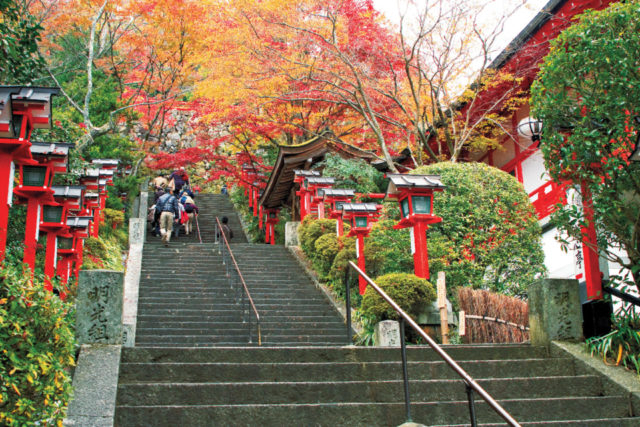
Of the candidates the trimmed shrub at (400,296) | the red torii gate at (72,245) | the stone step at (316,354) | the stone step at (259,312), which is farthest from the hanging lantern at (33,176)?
the trimmed shrub at (400,296)

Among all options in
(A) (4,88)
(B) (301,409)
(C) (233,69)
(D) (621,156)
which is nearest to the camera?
(B) (301,409)

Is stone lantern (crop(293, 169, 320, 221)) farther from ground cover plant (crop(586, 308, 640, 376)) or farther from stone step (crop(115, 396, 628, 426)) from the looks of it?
stone step (crop(115, 396, 628, 426))

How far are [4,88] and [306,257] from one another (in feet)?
36.9

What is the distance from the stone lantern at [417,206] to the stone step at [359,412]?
5.23m

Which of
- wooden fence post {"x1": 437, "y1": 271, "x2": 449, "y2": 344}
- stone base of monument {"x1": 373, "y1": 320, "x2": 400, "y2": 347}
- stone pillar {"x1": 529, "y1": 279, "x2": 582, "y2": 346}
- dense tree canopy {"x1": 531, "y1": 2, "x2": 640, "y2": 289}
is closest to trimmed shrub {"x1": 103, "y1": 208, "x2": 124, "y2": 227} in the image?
wooden fence post {"x1": 437, "y1": 271, "x2": 449, "y2": 344}

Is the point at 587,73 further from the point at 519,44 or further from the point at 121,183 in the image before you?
the point at 121,183

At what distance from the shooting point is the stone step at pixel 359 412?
542cm

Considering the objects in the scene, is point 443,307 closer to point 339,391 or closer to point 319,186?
point 339,391

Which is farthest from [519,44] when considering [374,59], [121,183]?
[121,183]

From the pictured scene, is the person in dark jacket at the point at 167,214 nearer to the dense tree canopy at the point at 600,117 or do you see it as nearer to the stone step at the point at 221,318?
the stone step at the point at 221,318

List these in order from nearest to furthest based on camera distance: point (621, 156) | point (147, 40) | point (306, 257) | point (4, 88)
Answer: point (621, 156) < point (4, 88) < point (306, 257) < point (147, 40)

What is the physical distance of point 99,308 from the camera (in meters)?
6.57

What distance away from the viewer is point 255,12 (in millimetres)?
18625

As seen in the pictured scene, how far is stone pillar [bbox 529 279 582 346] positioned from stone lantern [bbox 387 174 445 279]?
372 centimetres
